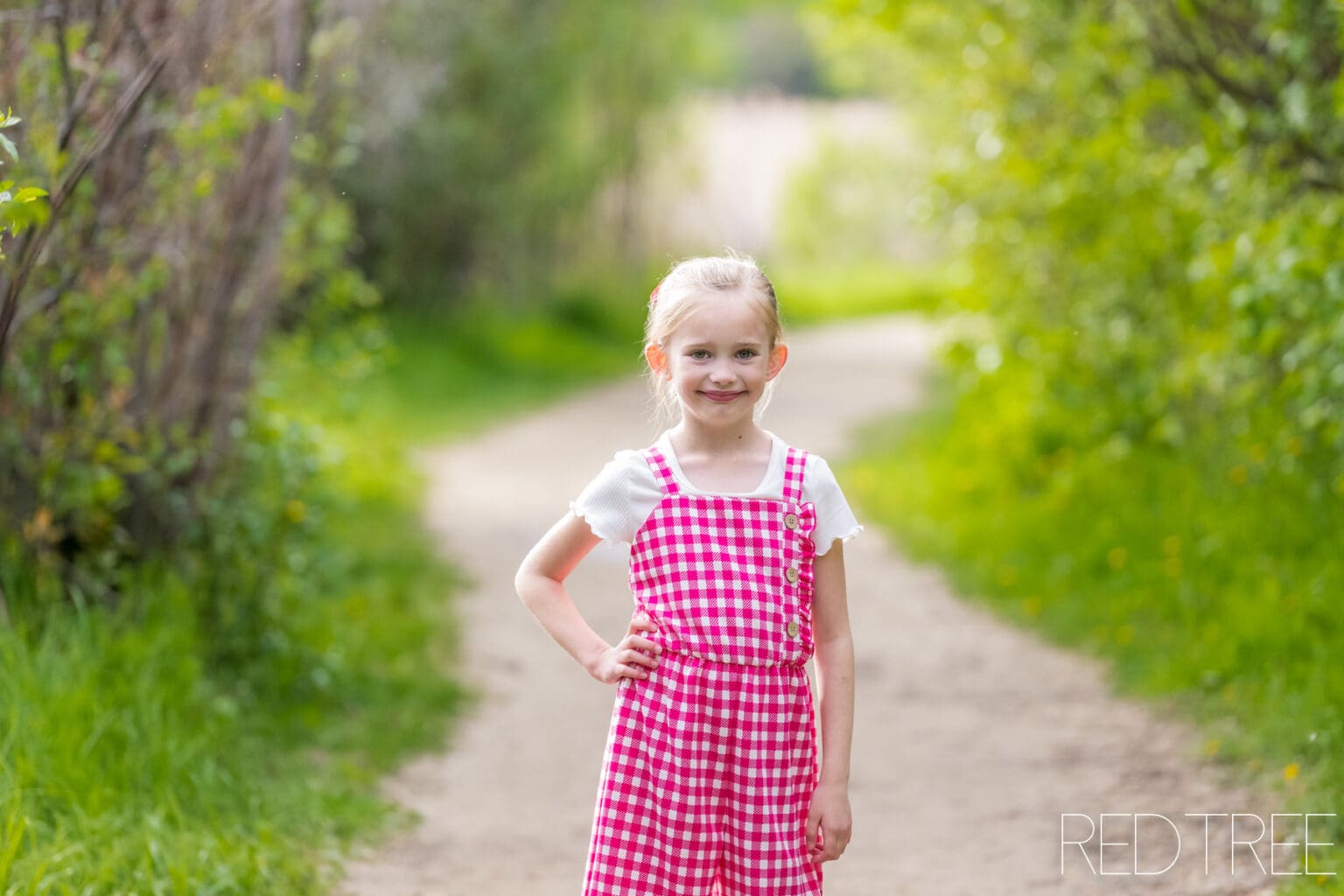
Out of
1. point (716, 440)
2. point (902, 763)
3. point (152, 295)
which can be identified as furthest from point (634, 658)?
point (152, 295)

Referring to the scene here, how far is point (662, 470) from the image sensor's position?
247cm

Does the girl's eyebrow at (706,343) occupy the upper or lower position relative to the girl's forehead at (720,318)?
lower

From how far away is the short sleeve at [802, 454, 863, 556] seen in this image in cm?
249

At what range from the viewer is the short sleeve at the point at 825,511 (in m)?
2.49

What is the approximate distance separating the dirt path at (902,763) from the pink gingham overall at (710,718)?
77 cm

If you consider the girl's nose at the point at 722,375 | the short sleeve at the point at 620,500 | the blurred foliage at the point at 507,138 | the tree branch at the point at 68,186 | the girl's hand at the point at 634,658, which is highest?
the blurred foliage at the point at 507,138

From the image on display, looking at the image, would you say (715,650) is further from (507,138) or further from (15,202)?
(507,138)

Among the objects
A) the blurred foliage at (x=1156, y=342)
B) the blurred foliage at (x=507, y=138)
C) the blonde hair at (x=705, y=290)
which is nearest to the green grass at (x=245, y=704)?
the blonde hair at (x=705, y=290)

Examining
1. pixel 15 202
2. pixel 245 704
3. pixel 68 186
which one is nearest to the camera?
pixel 15 202

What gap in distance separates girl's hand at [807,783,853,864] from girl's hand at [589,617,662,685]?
339 mm

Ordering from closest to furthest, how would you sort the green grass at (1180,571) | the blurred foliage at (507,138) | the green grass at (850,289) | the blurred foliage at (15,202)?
1. the blurred foliage at (15,202)
2. the green grass at (1180,571)
3. the blurred foliage at (507,138)
4. the green grass at (850,289)

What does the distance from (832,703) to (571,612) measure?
1.47 feet

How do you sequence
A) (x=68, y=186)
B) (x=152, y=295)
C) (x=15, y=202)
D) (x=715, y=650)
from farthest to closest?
1. (x=152, y=295)
2. (x=68, y=186)
3. (x=15, y=202)
4. (x=715, y=650)

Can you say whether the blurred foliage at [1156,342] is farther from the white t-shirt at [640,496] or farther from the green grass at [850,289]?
the green grass at [850,289]
